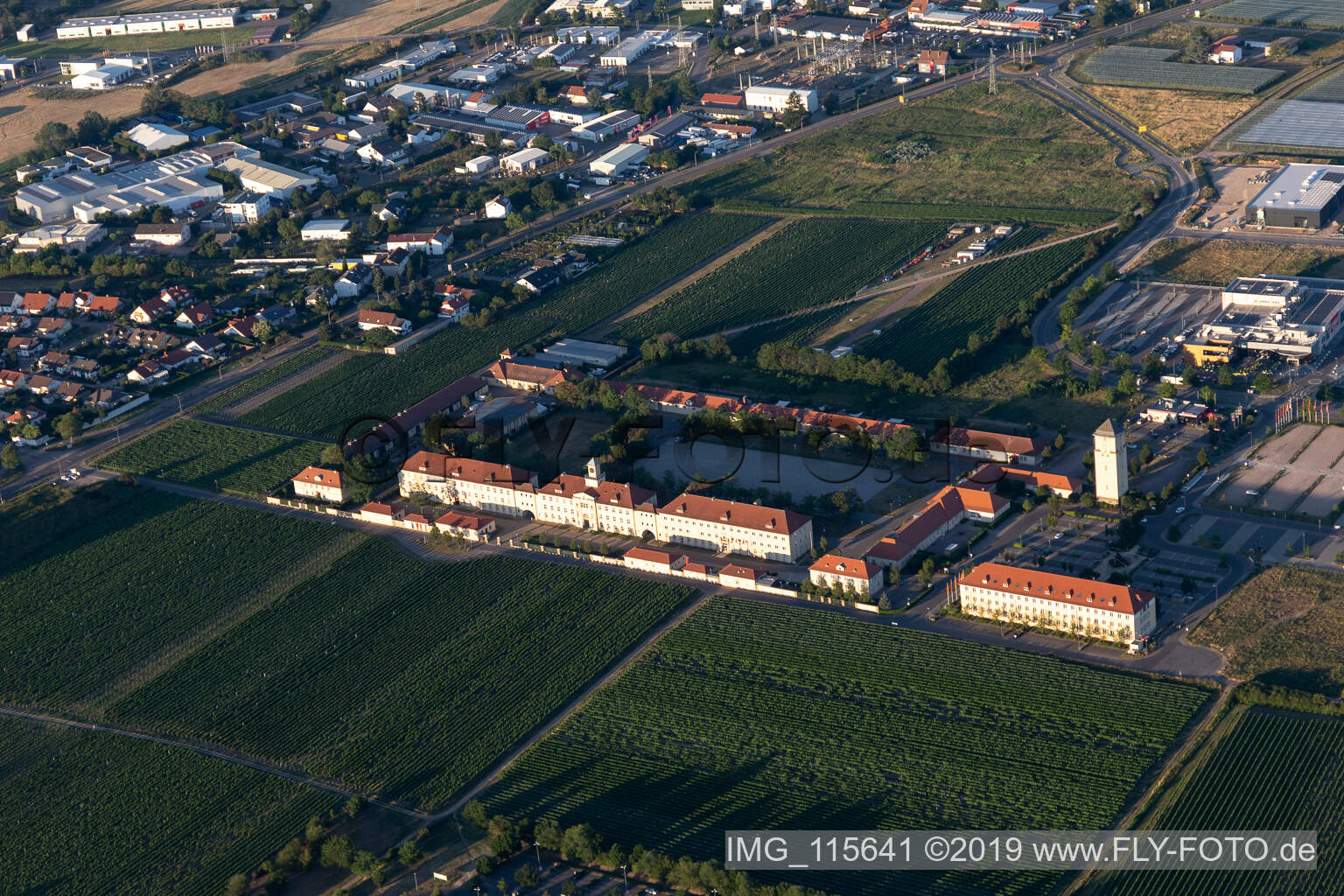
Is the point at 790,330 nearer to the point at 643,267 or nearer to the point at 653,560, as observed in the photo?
the point at 643,267

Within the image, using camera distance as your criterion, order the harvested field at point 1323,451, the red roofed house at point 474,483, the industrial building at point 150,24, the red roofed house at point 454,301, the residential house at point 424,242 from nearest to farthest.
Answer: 1. the harvested field at point 1323,451
2. the red roofed house at point 474,483
3. the red roofed house at point 454,301
4. the residential house at point 424,242
5. the industrial building at point 150,24

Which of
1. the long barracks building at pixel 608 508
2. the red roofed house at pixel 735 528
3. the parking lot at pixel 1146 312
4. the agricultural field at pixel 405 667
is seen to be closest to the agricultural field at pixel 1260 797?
the red roofed house at pixel 735 528

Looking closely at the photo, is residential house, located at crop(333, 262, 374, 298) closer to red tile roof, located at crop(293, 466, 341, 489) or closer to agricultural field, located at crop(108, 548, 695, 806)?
red tile roof, located at crop(293, 466, 341, 489)

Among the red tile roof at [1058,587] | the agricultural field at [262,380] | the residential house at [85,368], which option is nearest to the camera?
the red tile roof at [1058,587]

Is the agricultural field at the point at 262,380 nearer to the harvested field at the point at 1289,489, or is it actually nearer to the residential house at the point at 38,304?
the residential house at the point at 38,304

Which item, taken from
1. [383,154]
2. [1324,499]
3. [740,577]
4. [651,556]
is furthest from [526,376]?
[383,154]

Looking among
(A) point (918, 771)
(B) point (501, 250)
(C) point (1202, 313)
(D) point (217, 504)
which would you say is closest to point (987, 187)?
(C) point (1202, 313)
